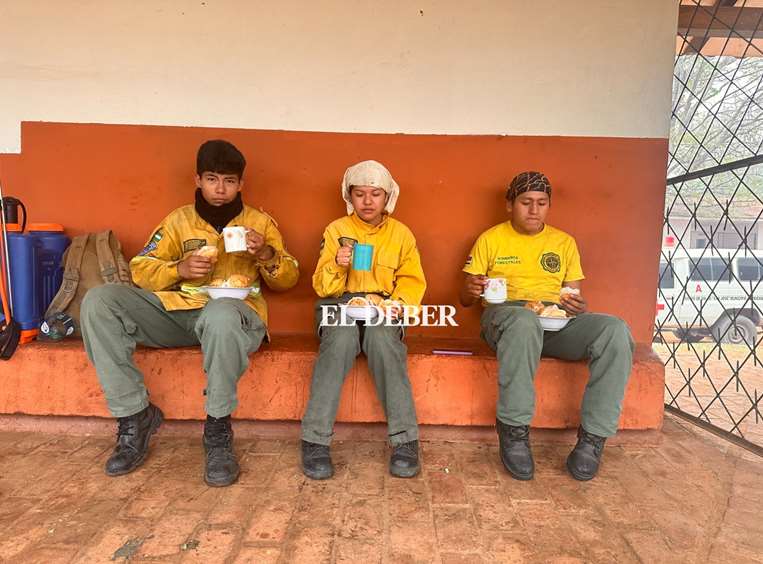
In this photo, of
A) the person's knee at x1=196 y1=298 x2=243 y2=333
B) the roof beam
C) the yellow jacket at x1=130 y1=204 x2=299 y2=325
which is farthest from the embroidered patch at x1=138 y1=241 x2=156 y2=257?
the roof beam

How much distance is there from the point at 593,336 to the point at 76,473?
228 cm

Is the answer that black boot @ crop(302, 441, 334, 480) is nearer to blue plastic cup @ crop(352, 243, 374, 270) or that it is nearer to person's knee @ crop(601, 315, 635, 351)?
blue plastic cup @ crop(352, 243, 374, 270)

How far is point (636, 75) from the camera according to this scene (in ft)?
8.78

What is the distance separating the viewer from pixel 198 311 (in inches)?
84.7

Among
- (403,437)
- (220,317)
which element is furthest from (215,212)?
(403,437)

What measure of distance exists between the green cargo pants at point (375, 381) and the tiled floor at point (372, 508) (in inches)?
7.3

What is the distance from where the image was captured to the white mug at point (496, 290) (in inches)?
84.8

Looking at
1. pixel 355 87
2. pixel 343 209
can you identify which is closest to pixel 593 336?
pixel 343 209

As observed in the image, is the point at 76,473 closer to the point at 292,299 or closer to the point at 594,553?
the point at 292,299

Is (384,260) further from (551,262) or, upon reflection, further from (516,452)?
(516,452)

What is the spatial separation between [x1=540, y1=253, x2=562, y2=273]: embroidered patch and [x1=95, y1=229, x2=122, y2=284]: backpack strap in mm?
2236

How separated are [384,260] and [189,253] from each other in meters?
0.97

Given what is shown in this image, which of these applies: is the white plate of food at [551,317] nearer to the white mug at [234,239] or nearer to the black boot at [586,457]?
the black boot at [586,457]

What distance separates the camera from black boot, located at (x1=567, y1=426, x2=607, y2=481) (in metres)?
1.90
